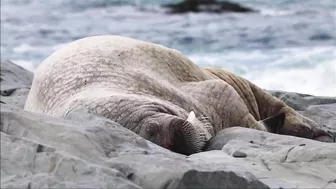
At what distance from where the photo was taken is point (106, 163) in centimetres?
235

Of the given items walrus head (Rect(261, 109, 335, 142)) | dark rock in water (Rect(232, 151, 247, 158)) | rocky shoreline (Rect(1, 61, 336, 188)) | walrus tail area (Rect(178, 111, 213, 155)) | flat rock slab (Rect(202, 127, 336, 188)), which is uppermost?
rocky shoreline (Rect(1, 61, 336, 188))

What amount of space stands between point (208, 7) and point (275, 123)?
510 inches

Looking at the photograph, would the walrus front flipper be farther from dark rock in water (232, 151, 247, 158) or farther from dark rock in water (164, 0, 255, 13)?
dark rock in water (164, 0, 255, 13)

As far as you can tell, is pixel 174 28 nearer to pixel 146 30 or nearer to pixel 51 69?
pixel 146 30

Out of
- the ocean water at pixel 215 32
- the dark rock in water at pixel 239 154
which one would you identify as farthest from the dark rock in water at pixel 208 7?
the dark rock in water at pixel 239 154

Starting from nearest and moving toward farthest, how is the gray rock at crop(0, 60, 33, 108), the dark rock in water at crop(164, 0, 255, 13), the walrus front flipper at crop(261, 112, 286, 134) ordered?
the walrus front flipper at crop(261, 112, 286, 134), the gray rock at crop(0, 60, 33, 108), the dark rock in water at crop(164, 0, 255, 13)

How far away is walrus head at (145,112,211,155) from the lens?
3863 mm

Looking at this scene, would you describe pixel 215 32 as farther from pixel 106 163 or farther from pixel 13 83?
pixel 106 163

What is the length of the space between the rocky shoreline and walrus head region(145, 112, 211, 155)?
0.68 meters

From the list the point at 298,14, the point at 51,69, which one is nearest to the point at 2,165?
→ the point at 51,69

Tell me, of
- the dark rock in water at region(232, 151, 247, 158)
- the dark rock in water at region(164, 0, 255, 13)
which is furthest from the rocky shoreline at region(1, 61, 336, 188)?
the dark rock in water at region(164, 0, 255, 13)

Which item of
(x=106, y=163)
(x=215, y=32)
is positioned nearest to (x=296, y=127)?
(x=106, y=163)

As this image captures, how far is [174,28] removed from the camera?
16.2 m

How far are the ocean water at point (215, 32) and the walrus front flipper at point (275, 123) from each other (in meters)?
3.54
